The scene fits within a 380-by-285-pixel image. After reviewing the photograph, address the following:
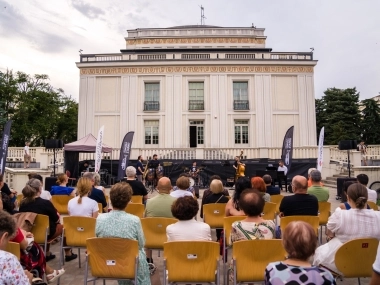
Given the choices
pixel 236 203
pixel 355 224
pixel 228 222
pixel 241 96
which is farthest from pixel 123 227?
pixel 241 96

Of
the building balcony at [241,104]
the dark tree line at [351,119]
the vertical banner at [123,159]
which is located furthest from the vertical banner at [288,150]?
the dark tree line at [351,119]

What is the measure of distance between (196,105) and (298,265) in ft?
78.4

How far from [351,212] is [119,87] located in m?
24.1

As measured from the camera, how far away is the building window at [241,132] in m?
25.5

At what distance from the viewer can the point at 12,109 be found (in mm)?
36438

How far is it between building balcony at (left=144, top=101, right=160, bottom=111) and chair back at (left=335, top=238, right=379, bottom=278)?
23.0 metres

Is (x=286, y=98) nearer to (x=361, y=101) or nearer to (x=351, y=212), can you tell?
(x=361, y=101)

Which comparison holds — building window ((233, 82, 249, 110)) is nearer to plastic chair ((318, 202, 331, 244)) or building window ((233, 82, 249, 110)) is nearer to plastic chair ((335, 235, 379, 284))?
plastic chair ((318, 202, 331, 244))

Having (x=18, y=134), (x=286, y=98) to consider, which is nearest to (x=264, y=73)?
(x=286, y=98)

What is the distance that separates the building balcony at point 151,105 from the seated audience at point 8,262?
2354cm

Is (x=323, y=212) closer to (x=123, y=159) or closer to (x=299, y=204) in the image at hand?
(x=299, y=204)

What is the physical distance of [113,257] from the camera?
3.28 metres

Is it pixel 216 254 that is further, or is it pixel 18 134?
pixel 18 134

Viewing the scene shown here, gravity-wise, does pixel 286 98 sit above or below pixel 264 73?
below
